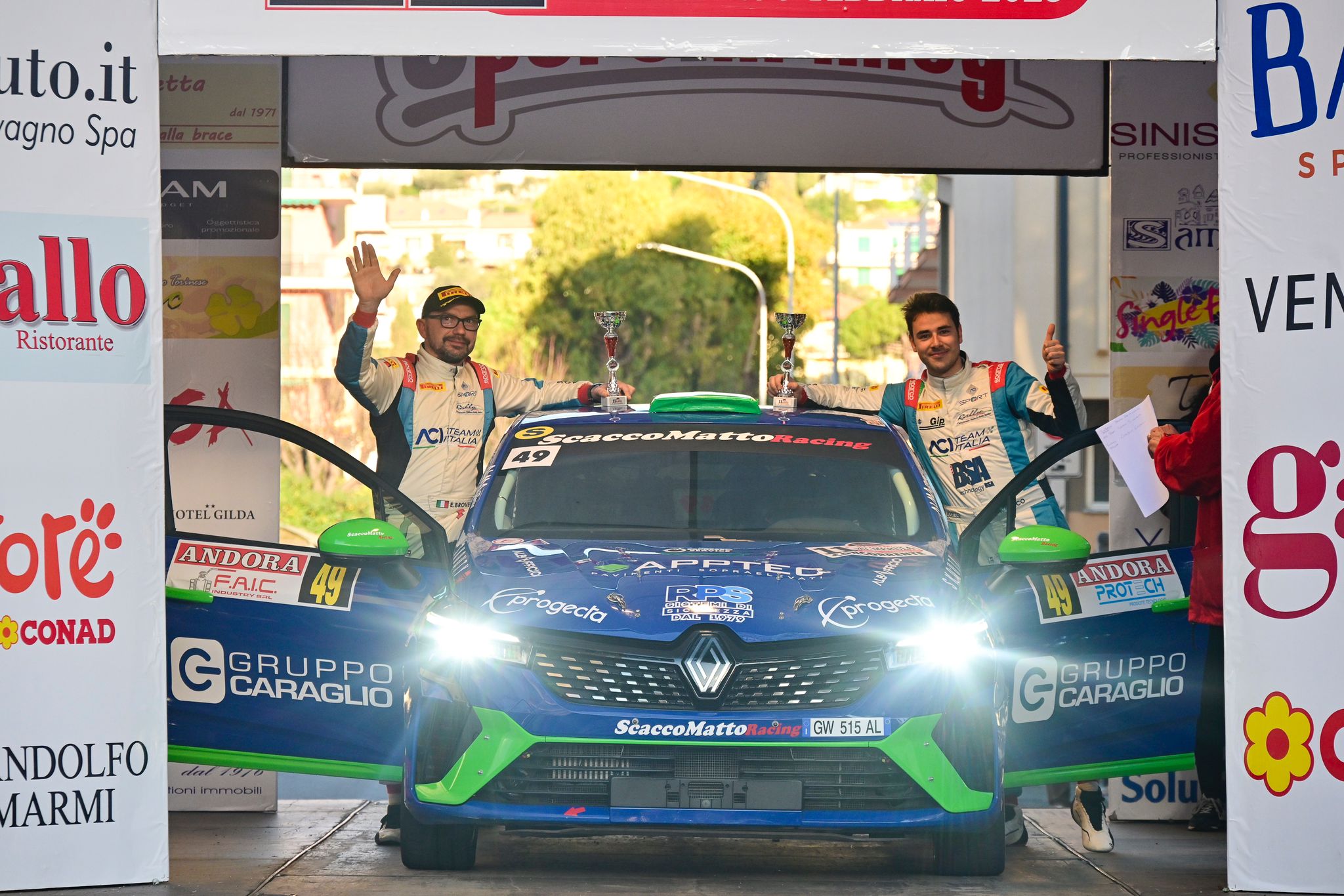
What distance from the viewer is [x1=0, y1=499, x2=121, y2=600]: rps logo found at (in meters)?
5.88

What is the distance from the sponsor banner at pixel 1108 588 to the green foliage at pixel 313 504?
4756cm

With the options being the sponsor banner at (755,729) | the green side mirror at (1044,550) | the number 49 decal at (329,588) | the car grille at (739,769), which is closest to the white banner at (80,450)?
the number 49 decal at (329,588)

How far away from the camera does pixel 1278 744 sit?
5.88 metres

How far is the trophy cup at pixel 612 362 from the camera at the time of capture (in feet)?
25.6

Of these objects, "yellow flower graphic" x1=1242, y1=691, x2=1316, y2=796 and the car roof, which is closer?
"yellow flower graphic" x1=1242, y1=691, x2=1316, y2=796

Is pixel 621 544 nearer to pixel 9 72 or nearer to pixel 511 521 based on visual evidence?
pixel 511 521

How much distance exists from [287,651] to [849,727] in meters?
2.18

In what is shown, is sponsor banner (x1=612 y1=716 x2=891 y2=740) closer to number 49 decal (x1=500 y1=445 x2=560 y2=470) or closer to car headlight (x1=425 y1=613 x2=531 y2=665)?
car headlight (x1=425 y1=613 x2=531 y2=665)

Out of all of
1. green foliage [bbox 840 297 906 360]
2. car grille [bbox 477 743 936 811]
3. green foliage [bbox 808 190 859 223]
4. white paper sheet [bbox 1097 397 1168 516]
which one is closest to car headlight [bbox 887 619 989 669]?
car grille [bbox 477 743 936 811]

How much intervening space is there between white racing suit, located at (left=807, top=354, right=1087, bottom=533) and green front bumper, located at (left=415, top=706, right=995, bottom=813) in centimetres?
228

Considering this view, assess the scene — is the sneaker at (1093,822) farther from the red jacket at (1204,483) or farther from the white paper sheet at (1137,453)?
the white paper sheet at (1137,453)

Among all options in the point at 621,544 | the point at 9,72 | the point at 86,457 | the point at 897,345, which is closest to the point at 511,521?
the point at 621,544

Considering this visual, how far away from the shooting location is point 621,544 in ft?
21.0

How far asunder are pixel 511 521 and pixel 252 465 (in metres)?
2.36
